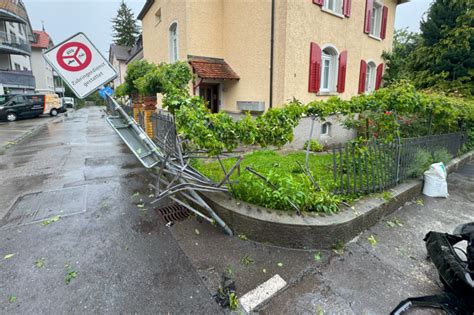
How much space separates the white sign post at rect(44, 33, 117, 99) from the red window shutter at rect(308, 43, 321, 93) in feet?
22.6

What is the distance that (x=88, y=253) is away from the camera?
2.81m

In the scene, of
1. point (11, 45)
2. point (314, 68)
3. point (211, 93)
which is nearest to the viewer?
point (314, 68)

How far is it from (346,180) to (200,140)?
7.44ft

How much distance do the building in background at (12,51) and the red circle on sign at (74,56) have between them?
25.9 metres

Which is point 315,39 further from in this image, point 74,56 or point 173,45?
point 74,56

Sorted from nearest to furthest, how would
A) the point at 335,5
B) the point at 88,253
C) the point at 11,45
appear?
1. the point at 88,253
2. the point at 335,5
3. the point at 11,45

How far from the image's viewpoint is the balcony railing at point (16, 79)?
2180 centimetres

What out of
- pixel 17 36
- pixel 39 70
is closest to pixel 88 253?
pixel 17 36

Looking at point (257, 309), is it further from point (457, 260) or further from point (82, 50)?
point (82, 50)

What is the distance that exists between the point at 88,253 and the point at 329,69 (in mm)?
9822

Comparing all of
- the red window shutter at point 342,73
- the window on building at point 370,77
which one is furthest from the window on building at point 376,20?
the red window shutter at point 342,73

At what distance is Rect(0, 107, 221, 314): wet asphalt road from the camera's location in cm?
215

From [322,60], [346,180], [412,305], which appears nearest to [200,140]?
[346,180]

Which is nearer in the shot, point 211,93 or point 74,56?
point 74,56
